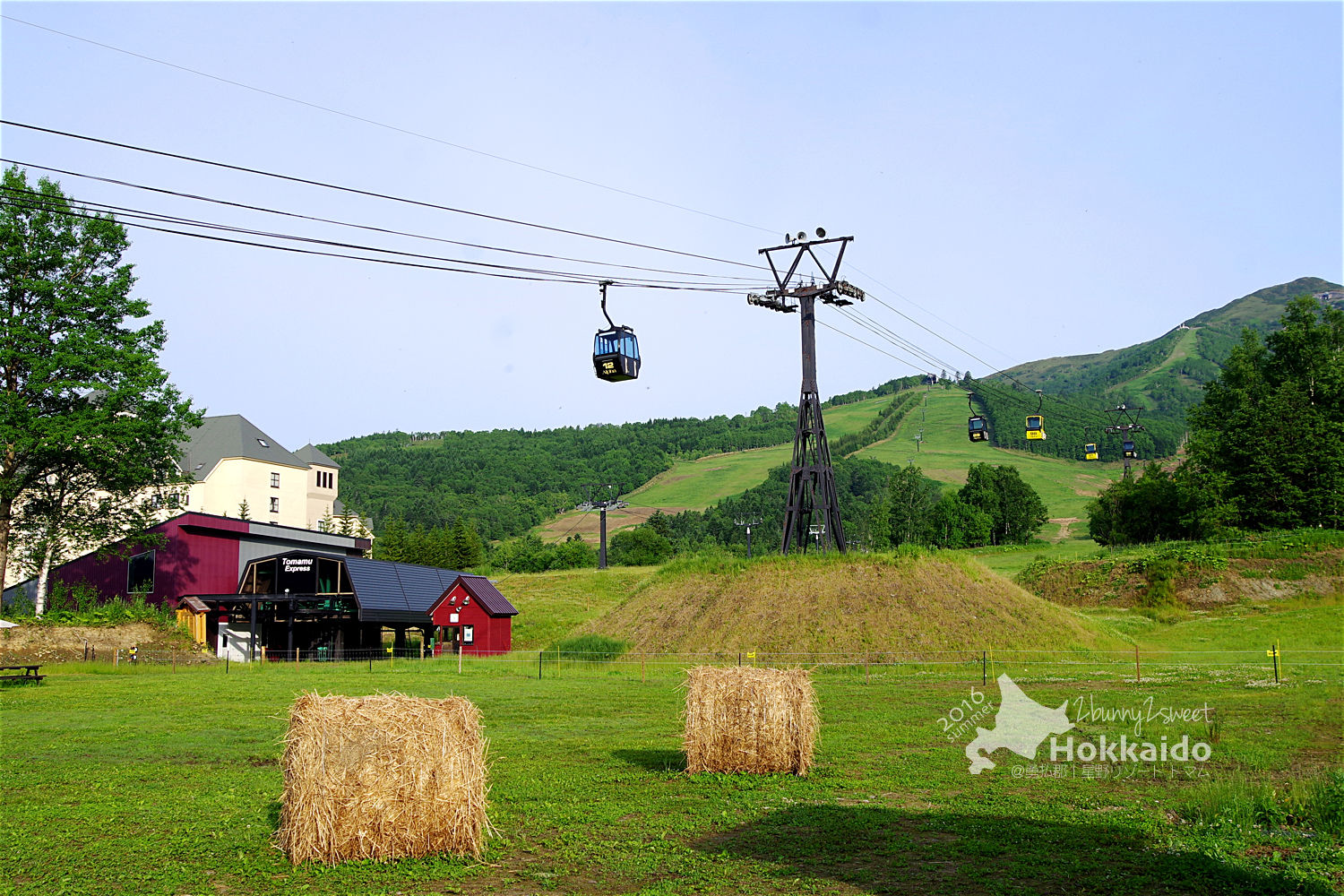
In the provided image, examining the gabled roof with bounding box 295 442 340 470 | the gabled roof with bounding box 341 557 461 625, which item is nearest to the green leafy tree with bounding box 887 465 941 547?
the gabled roof with bounding box 295 442 340 470

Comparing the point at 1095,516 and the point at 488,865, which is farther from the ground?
the point at 1095,516

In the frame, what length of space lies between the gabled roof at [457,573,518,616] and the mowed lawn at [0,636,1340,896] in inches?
1434

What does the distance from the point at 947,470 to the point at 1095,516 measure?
3210 inches

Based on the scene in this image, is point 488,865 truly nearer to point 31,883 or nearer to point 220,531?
point 31,883

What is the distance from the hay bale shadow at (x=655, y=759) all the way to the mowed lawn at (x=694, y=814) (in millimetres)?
96

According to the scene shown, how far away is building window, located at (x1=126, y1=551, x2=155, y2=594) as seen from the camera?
6038cm

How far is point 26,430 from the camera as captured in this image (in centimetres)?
4753

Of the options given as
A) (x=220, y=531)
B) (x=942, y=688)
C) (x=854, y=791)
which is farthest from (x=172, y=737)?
(x=220, y=531)

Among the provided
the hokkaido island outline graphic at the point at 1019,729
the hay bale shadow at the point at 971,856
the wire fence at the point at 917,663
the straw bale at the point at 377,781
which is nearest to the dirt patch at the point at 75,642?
the wire fence at the point at 917,663

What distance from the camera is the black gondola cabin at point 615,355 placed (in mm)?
26312

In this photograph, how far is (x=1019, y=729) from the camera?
2252cm

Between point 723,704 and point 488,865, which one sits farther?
point 723,704

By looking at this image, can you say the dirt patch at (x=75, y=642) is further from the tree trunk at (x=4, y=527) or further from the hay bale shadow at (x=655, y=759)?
the hay bale shadow at (x=655, y=759)

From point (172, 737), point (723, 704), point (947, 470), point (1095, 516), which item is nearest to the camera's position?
point (723, 704)
